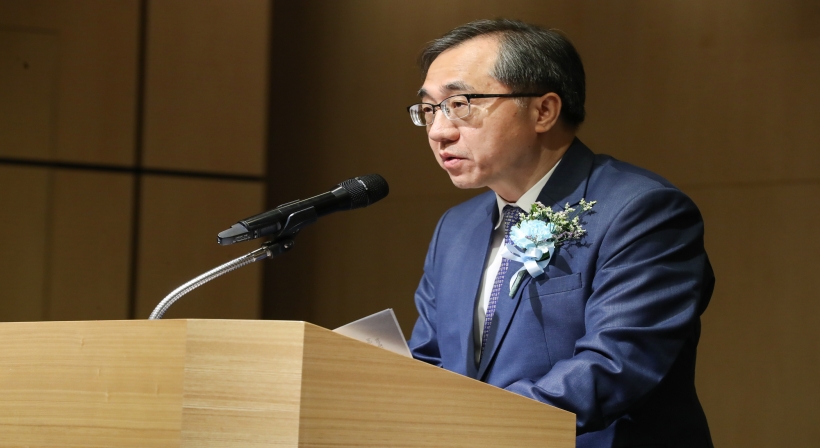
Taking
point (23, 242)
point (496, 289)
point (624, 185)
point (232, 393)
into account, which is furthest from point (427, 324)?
point (23, 242)

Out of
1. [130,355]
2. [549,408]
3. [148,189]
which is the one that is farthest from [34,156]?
[549,408]

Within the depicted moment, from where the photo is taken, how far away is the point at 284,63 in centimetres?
399

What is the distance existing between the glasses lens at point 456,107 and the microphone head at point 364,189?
43cm

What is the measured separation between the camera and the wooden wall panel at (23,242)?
10.5 ft

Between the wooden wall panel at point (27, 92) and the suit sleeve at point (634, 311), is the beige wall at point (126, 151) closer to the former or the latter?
the wooden wall panel at point (27, 92)

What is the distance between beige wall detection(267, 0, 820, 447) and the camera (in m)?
2.88

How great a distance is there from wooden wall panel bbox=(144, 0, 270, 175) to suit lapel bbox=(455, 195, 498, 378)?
1.72 m

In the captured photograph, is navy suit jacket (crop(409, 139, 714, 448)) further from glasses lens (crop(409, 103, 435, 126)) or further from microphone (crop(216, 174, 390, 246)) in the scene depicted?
microphone (crop(216, 174, 390, 246))

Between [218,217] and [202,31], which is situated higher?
[202,31]

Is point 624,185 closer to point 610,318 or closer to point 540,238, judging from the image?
point 540,238

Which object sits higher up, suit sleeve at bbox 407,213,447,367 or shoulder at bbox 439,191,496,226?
shoulder at bbox 439,191,496,226

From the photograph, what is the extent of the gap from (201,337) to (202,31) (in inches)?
111

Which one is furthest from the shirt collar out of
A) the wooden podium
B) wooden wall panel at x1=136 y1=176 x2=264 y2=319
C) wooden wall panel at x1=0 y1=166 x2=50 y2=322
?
wooden wall panel at x1=0 y1=166 x2=50 y2=322

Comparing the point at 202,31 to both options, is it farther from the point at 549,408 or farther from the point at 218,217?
the point at 549,408
